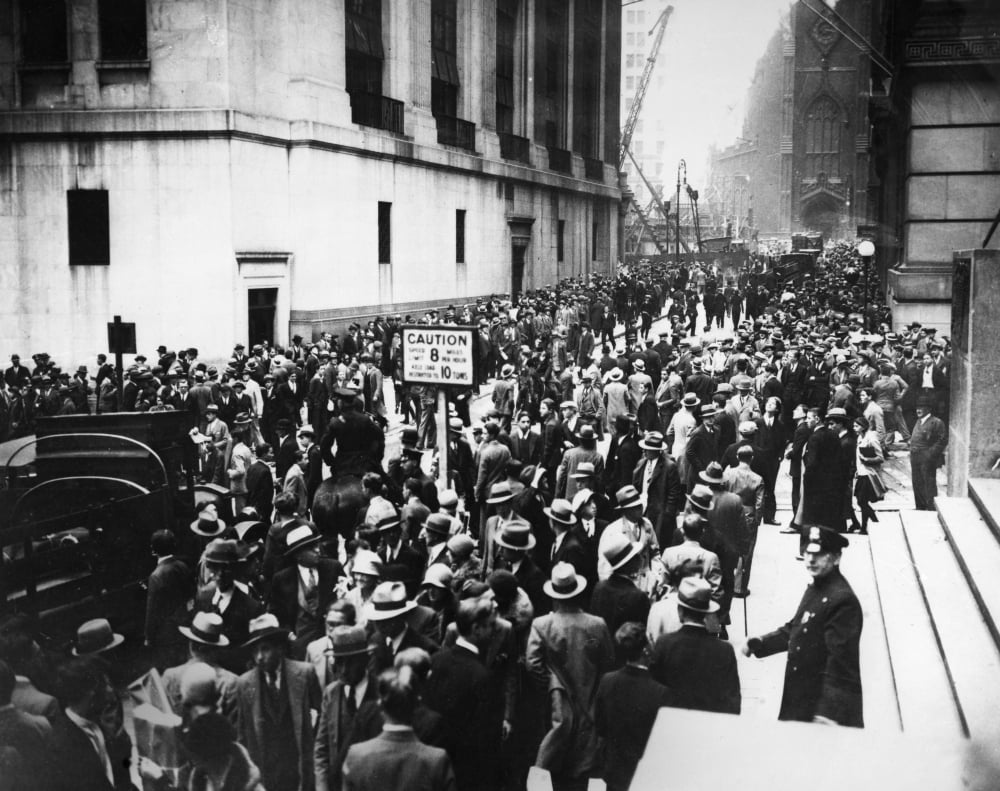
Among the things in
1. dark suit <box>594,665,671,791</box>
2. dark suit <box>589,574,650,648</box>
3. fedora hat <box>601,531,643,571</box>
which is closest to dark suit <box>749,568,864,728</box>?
dark suit <box>589,574,650,648</box>

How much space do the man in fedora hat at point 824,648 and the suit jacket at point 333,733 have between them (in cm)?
265

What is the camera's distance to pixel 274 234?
26.3m

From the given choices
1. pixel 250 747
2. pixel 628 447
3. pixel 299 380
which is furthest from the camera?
pixel 299 380

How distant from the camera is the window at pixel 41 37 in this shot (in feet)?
78.5

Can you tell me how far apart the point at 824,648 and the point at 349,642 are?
9.84 feet

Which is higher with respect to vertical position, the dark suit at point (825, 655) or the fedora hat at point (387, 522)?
the fedora hat at point (387, 522)

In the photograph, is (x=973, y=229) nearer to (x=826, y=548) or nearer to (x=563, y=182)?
(x=826, y=548)

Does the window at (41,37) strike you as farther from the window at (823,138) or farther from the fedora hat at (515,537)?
the window at (823,138)

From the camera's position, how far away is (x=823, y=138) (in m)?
51.6

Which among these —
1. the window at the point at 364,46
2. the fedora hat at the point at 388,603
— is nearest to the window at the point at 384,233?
the window at the point at 364,46

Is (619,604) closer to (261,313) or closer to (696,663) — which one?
(696,663)

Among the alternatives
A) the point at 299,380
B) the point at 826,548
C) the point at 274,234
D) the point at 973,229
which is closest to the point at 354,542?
the point at 826,548

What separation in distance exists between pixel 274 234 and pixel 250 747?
2211 centimetres

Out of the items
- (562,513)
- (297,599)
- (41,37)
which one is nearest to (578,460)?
(562,513)
